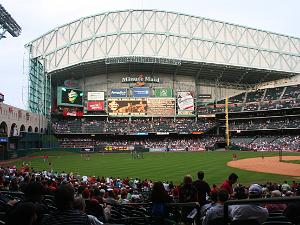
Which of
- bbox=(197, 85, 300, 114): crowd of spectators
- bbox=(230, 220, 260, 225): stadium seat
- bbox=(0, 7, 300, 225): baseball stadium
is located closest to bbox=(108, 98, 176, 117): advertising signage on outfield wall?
bbox=(0, 7, 300, 225): baseball stadium

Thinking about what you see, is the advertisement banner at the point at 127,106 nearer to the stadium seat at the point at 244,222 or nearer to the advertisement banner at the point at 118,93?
the advertisement banner at the point at 118,93

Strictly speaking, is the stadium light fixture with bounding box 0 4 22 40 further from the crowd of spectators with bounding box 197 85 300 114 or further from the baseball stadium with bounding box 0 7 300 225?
the crowd of spectators with bounding box 197 85 300 114

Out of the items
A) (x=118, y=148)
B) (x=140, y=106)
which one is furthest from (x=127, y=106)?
(x=118, y=148)

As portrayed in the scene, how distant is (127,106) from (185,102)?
51.4 ft

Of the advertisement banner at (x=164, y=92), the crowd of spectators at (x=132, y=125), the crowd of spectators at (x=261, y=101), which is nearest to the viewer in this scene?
the crowd of spectators at (x=261, y=101)

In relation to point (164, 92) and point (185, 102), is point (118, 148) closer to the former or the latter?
point (164, 92)

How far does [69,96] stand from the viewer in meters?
88.6

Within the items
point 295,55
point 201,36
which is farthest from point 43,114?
point 295,55

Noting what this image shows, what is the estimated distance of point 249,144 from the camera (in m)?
78.2

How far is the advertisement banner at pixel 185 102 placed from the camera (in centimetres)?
9231

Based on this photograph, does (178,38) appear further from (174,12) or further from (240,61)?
(240,61)

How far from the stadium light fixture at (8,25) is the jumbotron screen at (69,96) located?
38811 mm

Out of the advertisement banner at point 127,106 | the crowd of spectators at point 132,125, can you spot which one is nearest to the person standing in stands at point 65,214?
the crowd of spectators at point 132,125

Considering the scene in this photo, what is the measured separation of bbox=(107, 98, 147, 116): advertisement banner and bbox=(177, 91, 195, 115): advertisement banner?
929cm
